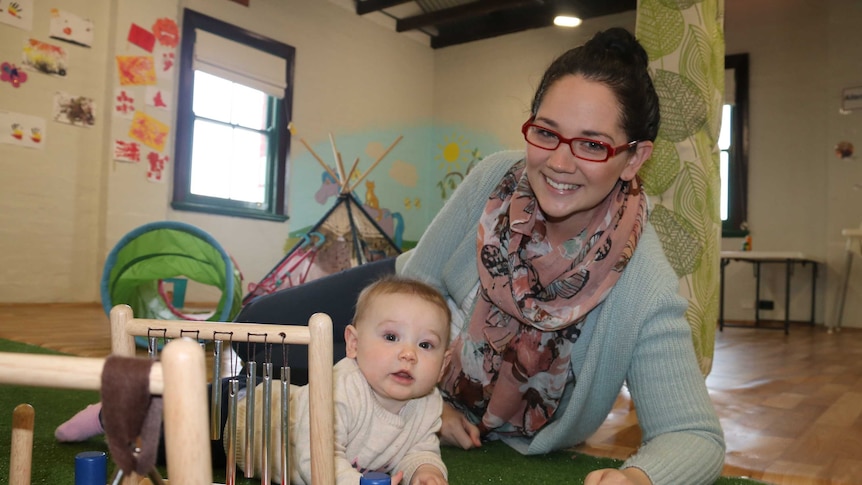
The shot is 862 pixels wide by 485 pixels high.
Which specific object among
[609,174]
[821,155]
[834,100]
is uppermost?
[834,100]

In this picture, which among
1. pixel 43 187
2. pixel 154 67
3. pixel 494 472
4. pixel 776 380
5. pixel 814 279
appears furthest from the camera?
pixel 814 279

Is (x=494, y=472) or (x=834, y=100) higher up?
(x=834, y=100)

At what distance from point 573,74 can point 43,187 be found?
4.18 m

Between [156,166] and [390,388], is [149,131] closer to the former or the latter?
[156,166]

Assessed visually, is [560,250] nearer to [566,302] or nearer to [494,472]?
[566,302]

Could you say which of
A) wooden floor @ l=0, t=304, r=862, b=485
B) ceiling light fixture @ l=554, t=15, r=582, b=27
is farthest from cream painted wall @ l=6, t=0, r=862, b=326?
ceiling light fixture @ l=554, t=15, r=582, b=27

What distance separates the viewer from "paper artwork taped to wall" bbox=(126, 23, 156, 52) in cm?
460

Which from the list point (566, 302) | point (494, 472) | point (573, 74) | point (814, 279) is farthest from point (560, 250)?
point (814, 279)

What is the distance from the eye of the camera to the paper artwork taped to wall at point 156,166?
4.73 metres

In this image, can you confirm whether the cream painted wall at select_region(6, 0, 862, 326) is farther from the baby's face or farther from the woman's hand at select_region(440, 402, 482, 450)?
the baby's face

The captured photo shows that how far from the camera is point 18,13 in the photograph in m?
4.14

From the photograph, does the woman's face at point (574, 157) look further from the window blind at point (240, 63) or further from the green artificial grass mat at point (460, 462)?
the window blind at point (240, 63)

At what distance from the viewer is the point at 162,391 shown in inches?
17.5

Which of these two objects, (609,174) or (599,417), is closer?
(609,174)
